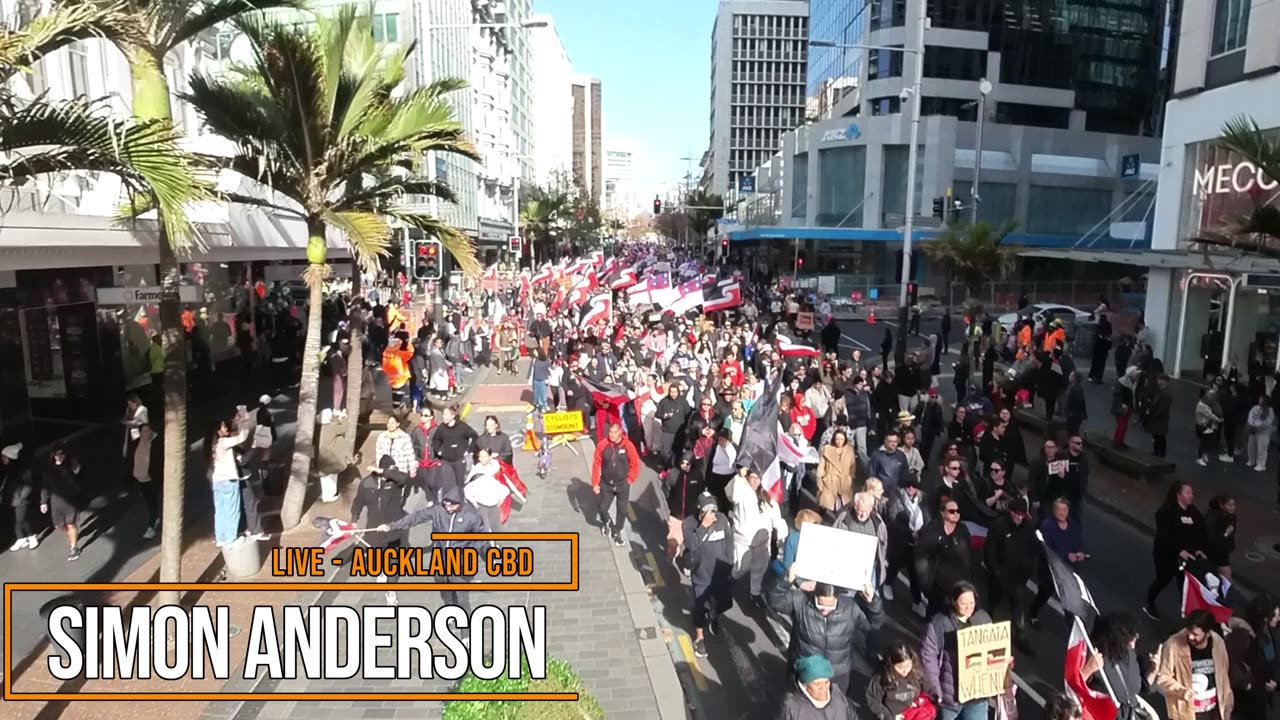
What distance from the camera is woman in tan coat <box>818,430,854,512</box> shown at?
30.2 feet

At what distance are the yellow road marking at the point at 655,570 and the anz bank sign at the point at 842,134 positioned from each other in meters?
44.3

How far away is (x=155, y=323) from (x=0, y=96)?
1589 centimetres

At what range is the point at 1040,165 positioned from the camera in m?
49.8

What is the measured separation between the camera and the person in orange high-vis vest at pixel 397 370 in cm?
1738

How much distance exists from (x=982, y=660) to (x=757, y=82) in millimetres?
122928

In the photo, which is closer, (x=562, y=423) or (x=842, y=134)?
(x=562, y=423)

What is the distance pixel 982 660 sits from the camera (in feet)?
17.5

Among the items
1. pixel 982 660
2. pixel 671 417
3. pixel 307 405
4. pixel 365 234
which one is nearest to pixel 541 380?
pixel 671 417

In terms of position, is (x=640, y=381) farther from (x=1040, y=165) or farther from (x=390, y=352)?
(x=1040, y=165)

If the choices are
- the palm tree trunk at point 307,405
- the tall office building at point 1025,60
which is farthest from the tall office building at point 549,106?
the palm tree trunk at point 307,405

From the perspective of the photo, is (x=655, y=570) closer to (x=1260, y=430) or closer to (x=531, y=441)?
(x=531, y=441)

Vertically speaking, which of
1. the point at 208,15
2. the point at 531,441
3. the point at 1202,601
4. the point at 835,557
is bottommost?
the point at 531,441

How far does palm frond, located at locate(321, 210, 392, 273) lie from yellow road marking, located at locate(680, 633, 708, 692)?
16.9 feet

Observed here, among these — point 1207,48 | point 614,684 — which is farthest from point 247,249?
point 1207,48
